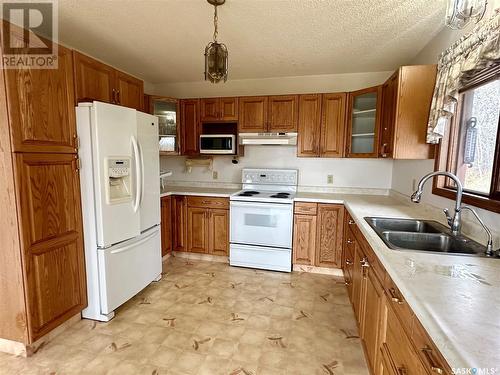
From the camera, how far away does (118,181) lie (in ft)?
7.20

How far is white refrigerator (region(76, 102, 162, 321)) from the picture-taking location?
202 centimetres

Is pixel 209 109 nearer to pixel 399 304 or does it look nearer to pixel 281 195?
pixel 281 195

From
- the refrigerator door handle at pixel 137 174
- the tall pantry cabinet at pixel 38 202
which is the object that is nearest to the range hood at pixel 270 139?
the refrigerator door handle at pixel 137 174

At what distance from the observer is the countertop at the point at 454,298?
65 centimetres

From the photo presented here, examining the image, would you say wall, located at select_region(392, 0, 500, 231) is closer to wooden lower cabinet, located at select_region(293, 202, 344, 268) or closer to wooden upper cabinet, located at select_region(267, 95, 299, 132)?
wooden lower cabinet, located at select_region(293, 202, 344, 268)

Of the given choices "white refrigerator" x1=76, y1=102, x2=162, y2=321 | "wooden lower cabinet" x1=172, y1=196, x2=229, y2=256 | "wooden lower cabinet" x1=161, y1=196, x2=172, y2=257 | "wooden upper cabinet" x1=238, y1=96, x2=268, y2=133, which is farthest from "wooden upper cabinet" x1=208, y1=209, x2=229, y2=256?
"wooden upper cabinet" x1=238, y1=96, x2=268, y2=133

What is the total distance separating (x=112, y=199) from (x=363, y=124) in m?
2.73

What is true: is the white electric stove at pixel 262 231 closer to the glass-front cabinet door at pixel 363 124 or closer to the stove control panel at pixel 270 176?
the stove control panel at pixel 270 176

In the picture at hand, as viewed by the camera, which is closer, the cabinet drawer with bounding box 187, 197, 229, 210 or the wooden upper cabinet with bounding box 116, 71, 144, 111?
the wooden upper cabinet with bounding box 116, 71, 144, 111

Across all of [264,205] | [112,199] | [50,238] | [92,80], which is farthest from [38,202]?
[264,205]

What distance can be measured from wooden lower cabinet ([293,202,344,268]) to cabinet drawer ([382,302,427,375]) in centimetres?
177

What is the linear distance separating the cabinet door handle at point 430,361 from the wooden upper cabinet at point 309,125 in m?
2.58

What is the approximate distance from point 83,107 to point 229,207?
72.8 inches

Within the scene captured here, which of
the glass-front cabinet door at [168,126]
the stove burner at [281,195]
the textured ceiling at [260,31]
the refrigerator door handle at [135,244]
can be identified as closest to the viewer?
the textured ceiling at [260,31]
